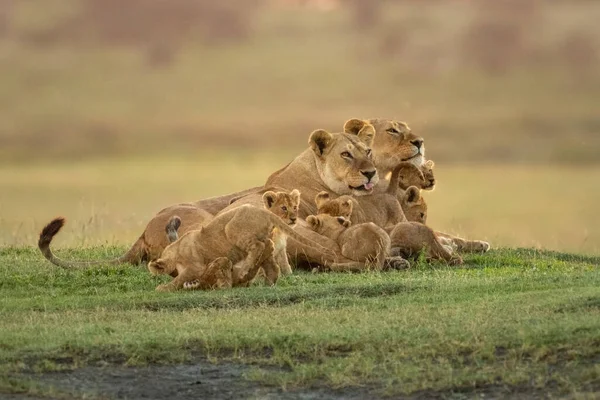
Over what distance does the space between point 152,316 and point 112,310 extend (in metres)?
0.59

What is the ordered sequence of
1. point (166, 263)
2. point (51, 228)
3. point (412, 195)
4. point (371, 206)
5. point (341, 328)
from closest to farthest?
point (341, 328) → point (166, 263) → point (51, 228) → point (371, 206) → point (412, 195)

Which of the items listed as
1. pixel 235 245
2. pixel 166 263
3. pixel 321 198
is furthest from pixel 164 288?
pixel 321 198

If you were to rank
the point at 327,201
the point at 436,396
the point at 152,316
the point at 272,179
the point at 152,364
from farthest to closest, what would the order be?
the point at 272,179, the point at 327,201, the point at 152,316, the point at 152,364, the point at 436,396

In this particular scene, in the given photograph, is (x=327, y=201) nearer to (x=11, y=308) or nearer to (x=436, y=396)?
(x=11, y=308)

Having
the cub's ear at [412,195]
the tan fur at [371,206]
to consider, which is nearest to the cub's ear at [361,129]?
the tan fur at [371,206]

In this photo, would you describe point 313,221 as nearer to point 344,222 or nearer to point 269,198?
point 344,222

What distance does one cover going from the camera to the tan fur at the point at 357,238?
1155cm

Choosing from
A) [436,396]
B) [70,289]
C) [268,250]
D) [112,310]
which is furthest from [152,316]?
[436,396]

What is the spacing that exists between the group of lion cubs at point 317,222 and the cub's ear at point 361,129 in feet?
0.03

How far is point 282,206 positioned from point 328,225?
0.97 metres

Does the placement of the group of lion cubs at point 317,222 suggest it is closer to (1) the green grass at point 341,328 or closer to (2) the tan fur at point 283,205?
(2) the tan fur at point 283,205

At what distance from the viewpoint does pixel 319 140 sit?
1323 cm

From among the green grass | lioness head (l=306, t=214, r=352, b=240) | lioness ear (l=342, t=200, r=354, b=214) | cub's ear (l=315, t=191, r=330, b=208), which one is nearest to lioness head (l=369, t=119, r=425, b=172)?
A: cub's ear (l=315, t=191, r=330, b=208)

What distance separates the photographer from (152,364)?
783cm
